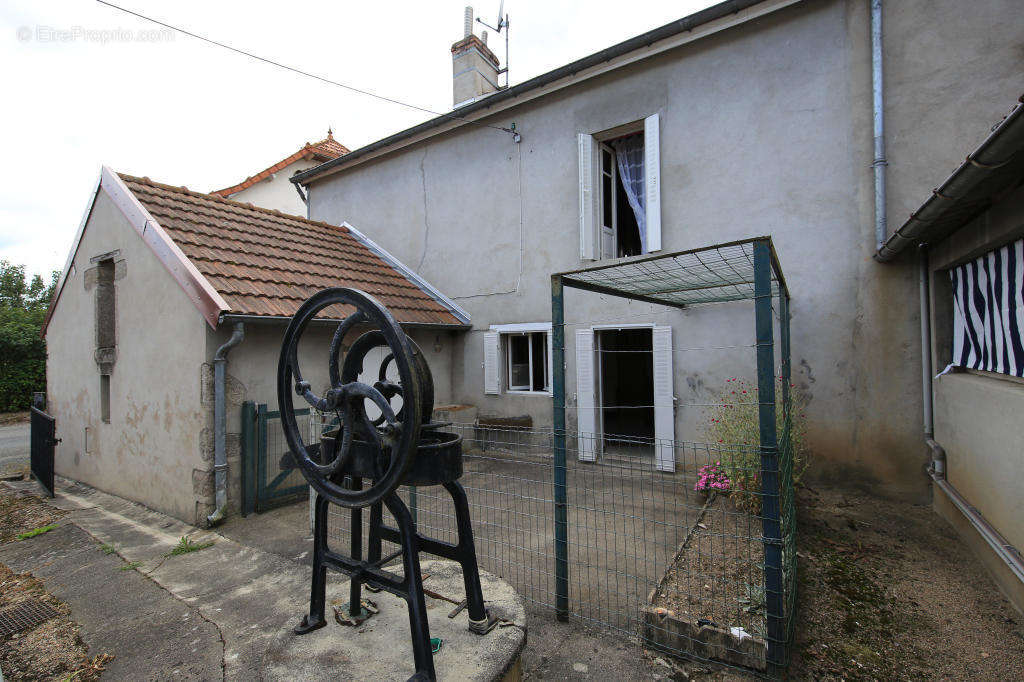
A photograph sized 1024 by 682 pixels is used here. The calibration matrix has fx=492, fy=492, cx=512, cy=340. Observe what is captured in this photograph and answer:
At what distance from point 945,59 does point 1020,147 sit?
168 inches

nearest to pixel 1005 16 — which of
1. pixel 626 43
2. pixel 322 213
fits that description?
pixel 626 43

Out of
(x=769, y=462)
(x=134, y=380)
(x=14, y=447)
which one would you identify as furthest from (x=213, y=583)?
(x=14, y=447)

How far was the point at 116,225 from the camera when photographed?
273 inches

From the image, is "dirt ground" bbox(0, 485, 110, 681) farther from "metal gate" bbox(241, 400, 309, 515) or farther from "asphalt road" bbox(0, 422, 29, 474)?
"asphalt road" bbox(0, 422, 29, 474)

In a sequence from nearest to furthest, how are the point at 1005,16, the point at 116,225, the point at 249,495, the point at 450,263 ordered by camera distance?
the point at 1005,16, the point at 249,495, the point at 116,225, the point at 450,263

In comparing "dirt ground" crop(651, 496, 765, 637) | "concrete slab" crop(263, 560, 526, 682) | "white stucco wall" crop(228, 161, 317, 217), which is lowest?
"dirt ground" crop(651, 496, 765, 637)

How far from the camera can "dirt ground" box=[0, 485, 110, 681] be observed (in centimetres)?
313

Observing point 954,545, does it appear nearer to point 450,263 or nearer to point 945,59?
point 945,59

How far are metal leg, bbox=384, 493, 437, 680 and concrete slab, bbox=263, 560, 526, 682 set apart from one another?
171 mm

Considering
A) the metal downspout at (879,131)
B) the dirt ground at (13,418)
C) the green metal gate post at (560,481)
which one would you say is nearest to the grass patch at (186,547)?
the green metal gate post at (560,481)

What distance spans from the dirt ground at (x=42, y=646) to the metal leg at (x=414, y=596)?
94.6 inches

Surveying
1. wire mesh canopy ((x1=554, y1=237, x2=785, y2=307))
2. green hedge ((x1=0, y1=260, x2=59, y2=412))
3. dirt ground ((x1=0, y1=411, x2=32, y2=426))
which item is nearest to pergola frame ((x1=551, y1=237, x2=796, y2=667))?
wire mesh canopy ((x1=554, y1=237, x2=785, y2=307))

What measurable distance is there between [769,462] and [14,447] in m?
15.0

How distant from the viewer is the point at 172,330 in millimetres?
6141
